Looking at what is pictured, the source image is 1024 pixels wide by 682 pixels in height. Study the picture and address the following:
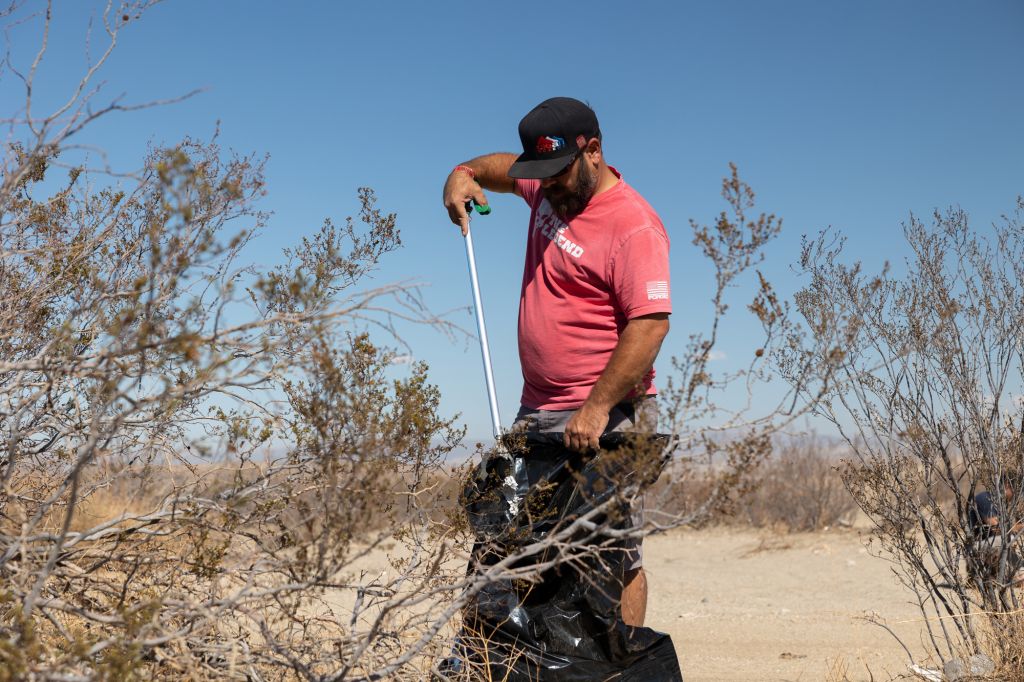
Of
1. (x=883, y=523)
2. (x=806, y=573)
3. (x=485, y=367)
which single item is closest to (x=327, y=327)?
(x=485, y=367)

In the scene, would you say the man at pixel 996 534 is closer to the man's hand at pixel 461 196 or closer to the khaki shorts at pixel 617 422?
the khaki shorts at pixel 617 422

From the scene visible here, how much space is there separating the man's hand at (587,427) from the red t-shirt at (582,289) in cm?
24

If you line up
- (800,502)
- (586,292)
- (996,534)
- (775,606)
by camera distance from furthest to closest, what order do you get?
(800,502)
(775,606)
(996,534)
(586,292)

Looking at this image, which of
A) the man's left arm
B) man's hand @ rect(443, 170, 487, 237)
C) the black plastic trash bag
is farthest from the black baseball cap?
the black plastic trash bag

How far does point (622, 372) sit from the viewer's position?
9.42 feet

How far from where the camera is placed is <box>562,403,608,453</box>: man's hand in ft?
9.66

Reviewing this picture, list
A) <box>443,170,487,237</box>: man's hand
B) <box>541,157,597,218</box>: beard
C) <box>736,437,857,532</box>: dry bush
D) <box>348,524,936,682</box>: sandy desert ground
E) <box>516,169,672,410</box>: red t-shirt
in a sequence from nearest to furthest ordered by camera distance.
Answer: <box>516,169,672,410</box>: red t-shirt
<box>541,157,597,218</box>: beard
<box>443,170,487,237</box>: man's hand
<box>348,524,936,682</box>: sandy desert ground
<box>736,437,857,532</box>: dry bush

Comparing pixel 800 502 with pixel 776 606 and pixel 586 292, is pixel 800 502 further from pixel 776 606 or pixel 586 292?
pixel 586 292

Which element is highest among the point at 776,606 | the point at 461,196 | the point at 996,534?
the point at 461,196

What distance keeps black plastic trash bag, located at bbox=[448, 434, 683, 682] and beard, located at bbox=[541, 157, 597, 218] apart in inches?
30.8

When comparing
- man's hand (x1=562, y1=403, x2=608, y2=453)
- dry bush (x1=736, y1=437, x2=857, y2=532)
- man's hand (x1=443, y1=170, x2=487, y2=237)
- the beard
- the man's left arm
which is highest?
man's hand (x1=443, y1=170, x2=487, y2=237)

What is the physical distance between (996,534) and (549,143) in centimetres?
310

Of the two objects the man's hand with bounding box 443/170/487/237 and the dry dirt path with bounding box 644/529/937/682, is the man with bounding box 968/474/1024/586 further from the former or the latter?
the man's hand with bounding box 443/170/487/237

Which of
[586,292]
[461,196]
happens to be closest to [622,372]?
[586,292]
